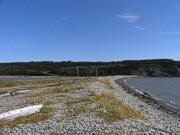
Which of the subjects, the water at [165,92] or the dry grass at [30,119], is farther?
the water at [165,92]

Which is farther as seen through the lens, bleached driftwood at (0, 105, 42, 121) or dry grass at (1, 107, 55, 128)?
bleached driftwood at (0, 105, 42, 121)

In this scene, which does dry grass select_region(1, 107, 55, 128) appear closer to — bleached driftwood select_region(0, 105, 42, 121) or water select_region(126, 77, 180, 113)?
bleached driftwood select_region(0, 105, 42, 121)

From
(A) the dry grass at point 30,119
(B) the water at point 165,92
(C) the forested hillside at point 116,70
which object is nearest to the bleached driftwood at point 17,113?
(A) the dry grass at point 30,119

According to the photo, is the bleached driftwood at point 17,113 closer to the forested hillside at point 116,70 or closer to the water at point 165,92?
the water at point 165,92

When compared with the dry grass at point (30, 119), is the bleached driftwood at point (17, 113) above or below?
above

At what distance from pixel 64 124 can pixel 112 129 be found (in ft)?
8.64

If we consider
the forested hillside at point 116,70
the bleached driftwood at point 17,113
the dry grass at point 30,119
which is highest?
the bleached driftwood at point 17,113

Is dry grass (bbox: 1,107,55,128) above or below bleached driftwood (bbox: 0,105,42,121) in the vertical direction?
below

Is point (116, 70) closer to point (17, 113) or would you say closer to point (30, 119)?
point (17, 113)

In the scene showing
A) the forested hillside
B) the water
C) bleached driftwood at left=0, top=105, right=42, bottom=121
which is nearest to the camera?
bleached driftwood at left=0, top=105, right=42, bottom=121

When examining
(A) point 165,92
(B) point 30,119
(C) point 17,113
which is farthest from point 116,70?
(B) point 30,119

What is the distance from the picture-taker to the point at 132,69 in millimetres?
174125

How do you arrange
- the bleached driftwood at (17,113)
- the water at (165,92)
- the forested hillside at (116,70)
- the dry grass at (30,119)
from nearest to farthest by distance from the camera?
the dry grass at (30,119) < the bleached driftwood at (17,113) < the water at (165,92) < the forested hillside at (116,70)

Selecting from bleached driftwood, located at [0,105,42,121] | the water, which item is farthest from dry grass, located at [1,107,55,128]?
the water
